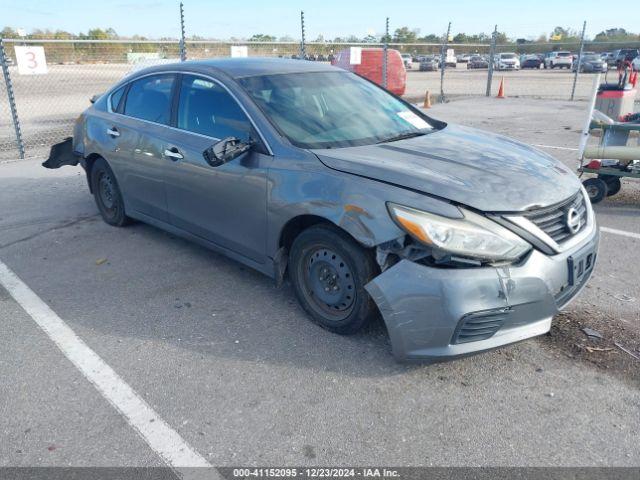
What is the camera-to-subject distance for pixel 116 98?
17.8 ft

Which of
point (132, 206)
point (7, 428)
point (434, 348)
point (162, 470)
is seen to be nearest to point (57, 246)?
point (132, 206)

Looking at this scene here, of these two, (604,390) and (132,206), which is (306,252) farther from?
(132,206)

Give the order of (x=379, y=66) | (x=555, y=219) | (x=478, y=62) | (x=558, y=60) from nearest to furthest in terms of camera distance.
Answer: (x=555, y=219) → (x=379, y=66) → (x=558, y=60) → (x=478, y=62)

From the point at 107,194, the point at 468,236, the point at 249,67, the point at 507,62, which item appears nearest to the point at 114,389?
the point at 468,236

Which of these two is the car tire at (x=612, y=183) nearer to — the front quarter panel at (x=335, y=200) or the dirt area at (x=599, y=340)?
the dirt area at (x=599, y=340)

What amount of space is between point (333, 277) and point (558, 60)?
50829mm

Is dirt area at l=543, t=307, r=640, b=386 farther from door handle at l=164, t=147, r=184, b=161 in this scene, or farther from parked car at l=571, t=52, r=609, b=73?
parked car at l=571, t=52, r=609, b=73

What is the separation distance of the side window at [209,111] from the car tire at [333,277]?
3.10 feet

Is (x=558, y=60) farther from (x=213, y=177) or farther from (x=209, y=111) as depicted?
(x=213, y=177)

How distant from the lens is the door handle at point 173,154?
4.37 meters

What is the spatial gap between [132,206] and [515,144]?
3.44m

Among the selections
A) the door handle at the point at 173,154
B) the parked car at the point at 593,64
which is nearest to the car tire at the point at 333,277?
the door handle at the point at 173,154

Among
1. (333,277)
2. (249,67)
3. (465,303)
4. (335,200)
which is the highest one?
(249,67)

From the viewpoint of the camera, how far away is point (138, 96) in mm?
5109
